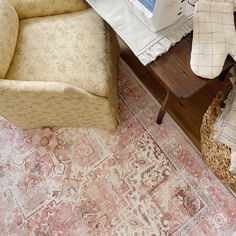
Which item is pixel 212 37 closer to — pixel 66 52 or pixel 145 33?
pixel 145 33

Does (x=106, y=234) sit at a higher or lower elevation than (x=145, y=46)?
lower

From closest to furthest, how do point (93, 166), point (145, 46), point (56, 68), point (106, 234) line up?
point (145, 46) < point (56, 68) < point (106, 234) < point (93, 166)

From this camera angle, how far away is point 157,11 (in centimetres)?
77

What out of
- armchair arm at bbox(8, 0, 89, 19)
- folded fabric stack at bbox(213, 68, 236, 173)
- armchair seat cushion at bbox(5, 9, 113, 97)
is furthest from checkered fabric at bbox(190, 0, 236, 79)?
armchair arm at bbox(8, 0, 89, 19)

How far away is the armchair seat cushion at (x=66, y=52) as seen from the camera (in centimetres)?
104

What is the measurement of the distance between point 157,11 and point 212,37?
0.18 m

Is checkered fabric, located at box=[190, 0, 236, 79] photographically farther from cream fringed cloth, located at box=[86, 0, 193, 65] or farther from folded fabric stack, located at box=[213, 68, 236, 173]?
folded fabric stack, located at box=[213, 68, 236, 173]

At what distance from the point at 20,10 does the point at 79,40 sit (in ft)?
0.98

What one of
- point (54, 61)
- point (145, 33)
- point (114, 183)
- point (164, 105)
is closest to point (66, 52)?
point (54, 61)

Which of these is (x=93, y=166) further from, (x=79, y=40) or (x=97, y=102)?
(x=79, y=40)

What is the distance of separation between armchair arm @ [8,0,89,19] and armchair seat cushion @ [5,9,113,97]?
0.02 m

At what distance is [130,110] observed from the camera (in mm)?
1419

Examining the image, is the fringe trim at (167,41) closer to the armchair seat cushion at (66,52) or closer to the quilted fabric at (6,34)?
the armchair seat cushion at (66,52)

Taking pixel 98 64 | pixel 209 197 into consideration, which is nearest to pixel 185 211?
pixel 209 197
